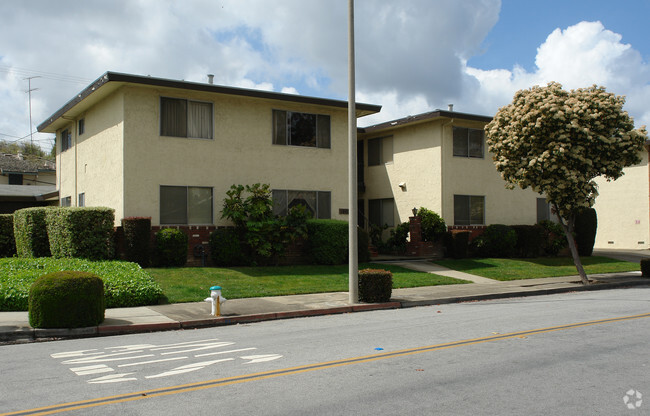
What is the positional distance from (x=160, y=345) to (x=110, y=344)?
92 cm

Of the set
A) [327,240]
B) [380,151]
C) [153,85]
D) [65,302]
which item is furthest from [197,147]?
[380,151]

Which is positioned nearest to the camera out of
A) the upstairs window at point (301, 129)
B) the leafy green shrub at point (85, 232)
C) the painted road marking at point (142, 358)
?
the painted road marking at point (142, 358)

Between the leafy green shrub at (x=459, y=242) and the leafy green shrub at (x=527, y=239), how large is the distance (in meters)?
2.82

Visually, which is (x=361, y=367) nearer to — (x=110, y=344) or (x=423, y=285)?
(x=110, y=344)

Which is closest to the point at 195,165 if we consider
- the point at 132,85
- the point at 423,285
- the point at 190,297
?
the point at 132,85

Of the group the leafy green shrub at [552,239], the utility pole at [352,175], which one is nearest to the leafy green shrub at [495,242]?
the leafy green shrub at [552,239]

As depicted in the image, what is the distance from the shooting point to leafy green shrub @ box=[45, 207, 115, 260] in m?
16.8

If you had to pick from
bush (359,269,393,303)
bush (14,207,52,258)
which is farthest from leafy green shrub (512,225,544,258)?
bush (14,207,52,258)

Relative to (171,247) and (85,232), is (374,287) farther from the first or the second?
(85,232)

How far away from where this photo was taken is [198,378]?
6938 mm

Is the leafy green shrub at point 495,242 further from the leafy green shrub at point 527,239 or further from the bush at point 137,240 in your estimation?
the bush at point 137,240

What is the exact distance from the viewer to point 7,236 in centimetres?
2158

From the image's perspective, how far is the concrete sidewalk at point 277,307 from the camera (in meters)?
10.6

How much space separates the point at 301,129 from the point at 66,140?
10.8 m
